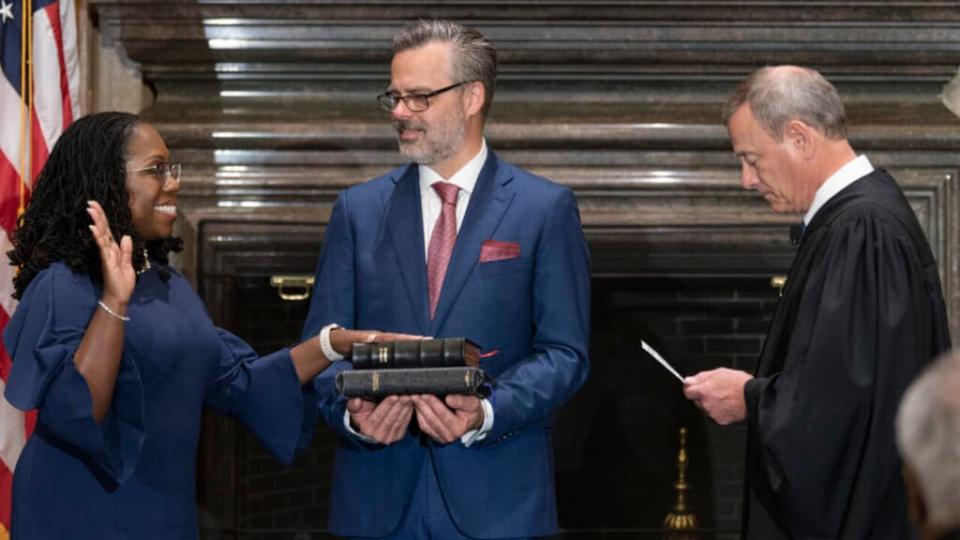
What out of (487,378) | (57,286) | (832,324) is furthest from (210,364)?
(832,324)

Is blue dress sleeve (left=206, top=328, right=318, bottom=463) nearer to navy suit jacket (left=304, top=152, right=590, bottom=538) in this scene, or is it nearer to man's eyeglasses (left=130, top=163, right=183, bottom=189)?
navy suit jacket (left=304, top=152, right=590, bottom=538)

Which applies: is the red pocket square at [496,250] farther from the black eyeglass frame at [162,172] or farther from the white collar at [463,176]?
the black eyeglass frame at [162,172]

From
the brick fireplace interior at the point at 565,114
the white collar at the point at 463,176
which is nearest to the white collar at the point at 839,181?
the white collar at the point at 463,176

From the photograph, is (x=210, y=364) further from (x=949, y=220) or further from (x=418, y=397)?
(x=949, y=220)

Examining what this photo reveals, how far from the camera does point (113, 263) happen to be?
138 inches

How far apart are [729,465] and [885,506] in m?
2.69

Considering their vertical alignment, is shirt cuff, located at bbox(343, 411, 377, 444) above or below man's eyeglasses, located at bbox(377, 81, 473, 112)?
below

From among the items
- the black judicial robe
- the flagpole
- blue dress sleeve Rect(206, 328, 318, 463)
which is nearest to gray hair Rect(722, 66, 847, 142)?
the black judicial robe

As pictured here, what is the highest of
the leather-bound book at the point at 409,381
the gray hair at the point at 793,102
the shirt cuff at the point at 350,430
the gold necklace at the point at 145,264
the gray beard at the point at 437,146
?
the gray hair at the point at 793,102

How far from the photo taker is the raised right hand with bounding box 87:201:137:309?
3.49 metres

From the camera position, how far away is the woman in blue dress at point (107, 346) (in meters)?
3.51

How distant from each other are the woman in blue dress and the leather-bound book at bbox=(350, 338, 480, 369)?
0.66ft

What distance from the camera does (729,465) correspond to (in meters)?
6.11

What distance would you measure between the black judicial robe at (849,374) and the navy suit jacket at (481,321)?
0.51 m
